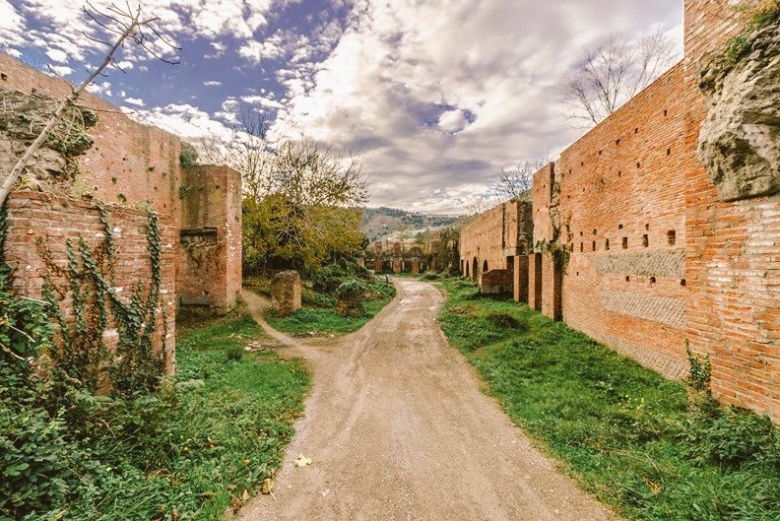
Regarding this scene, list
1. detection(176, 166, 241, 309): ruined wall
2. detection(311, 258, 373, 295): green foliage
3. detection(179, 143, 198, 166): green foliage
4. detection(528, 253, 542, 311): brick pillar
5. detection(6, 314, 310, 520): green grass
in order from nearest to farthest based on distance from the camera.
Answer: detection(6, 314, 310, 520): green grass → detection(176, 166, 241, 309): ruined wall → detection(528, 253, 542, 311): brick pillar → detection(179, 143, 198, 166): green foliage → detection(311, 258, 373, 295): green foliage

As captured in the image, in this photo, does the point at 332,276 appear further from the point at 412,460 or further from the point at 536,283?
the point at 412,460

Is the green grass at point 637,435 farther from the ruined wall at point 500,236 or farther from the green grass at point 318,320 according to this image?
the ruined wall at point 500,236

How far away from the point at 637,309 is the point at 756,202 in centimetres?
469

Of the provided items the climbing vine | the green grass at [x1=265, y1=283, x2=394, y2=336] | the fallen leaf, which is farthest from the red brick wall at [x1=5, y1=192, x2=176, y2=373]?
the green grass at [x1=265, y1=283, x2=394, y2=336]

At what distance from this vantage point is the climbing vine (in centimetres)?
376

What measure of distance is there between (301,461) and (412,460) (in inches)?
61.3

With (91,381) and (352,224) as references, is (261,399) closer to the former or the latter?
(91,381)

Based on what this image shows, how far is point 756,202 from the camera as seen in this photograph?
12.7 feet

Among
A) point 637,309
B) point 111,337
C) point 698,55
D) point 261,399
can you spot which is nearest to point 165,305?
point 111,337

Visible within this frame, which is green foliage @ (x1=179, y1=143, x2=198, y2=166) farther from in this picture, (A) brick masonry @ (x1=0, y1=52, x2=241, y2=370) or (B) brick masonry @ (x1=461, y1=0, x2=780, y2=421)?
(B) brick masonry @ (x1=461, y1=0, x2=780, y2=421)

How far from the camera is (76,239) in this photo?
12.9ft

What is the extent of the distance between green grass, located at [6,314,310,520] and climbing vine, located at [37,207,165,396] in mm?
438

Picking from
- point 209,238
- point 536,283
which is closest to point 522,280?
point 536,283

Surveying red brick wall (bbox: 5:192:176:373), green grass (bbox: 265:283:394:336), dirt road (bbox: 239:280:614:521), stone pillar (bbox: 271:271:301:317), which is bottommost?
dirt road (bbox: 239:280:614:521)
